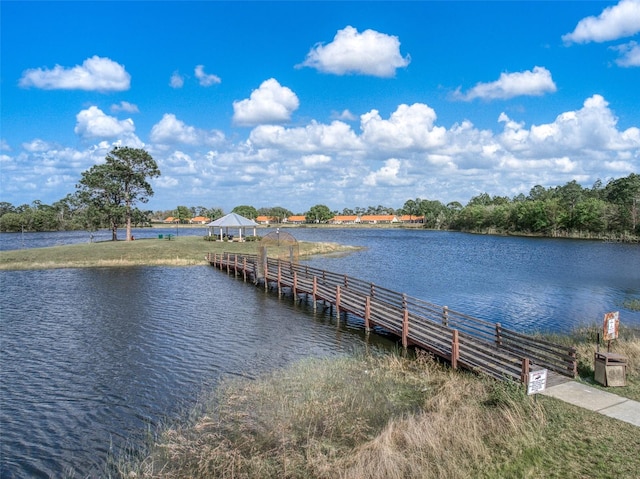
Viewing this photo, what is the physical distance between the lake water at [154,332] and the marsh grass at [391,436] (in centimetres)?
171

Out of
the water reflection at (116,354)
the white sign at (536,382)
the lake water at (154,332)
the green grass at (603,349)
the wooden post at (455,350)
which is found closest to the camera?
the white sign at (536,382)

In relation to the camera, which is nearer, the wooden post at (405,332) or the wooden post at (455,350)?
the wooden post at (455,350)

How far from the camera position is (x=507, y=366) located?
12141mm

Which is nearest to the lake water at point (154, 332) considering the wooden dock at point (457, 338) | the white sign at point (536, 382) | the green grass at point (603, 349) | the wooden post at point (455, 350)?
the wooden dock at point (457, 338)

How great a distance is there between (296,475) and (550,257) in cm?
5320

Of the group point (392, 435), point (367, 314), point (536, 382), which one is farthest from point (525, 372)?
point (367, 314)

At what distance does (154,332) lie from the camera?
20.1 metres

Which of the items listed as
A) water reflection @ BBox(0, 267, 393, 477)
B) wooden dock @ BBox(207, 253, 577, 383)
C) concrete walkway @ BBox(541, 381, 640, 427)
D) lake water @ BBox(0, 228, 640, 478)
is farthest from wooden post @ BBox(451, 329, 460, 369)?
water reflection @ BBox(0, 267, 393, 477)

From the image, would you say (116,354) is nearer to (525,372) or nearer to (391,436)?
(391,436)

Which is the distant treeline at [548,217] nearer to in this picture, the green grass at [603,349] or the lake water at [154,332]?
the lake water at [154,332]

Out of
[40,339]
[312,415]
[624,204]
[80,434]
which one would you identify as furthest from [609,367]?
[624,204]

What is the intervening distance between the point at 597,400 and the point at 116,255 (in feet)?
159

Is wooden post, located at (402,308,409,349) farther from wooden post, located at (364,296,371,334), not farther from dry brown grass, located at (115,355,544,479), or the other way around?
wooden post, located at (364,296,371,334)

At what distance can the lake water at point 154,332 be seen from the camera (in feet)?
36.4
